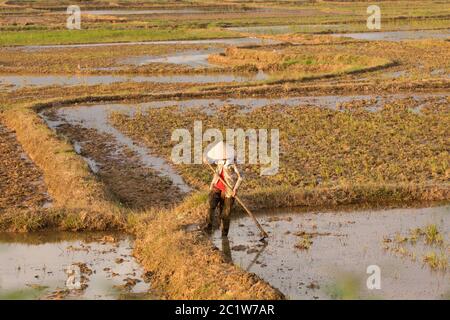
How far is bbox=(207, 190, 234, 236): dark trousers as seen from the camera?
24.8ft

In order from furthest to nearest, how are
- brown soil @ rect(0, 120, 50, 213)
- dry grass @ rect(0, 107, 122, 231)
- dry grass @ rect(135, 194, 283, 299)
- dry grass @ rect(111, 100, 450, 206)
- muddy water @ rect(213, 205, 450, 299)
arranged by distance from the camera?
brown soil @ rect(0, 120, 50, 213) < dry grass @ rect(111, 100, 450, 206) < dry grass @ rect(0, 107, 122, 231) < muddy water @ rect(213, 205, 450, 299) < dry grass @ rect(135, 194, 283, 299)

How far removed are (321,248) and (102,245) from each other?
2.20 metres

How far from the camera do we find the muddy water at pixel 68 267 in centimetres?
631

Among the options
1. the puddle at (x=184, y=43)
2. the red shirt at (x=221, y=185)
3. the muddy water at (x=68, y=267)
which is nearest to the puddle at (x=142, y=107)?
the muddy water at (x=68, y=267)

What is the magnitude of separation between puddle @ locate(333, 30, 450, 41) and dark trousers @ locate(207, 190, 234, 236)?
24746 millimetres

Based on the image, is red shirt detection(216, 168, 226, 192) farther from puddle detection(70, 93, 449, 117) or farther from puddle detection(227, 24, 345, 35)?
puddle detection(227, 24, 345, 35)

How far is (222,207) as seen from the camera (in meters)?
7.70

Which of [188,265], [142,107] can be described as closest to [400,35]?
[142,107]

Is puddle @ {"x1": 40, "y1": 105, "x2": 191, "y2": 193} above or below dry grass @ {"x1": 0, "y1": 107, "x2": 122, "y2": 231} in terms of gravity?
below

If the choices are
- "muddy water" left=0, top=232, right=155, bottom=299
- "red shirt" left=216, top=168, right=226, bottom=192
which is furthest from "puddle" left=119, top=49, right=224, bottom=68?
"red shirt" left=216, top=168, right=226, bottom=192

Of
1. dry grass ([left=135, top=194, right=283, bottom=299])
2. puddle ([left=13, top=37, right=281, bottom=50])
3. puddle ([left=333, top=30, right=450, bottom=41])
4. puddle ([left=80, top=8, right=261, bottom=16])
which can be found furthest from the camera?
puddle ([left=80, top=8, right=261, bottom=16])

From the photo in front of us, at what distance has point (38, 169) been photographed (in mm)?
11375
